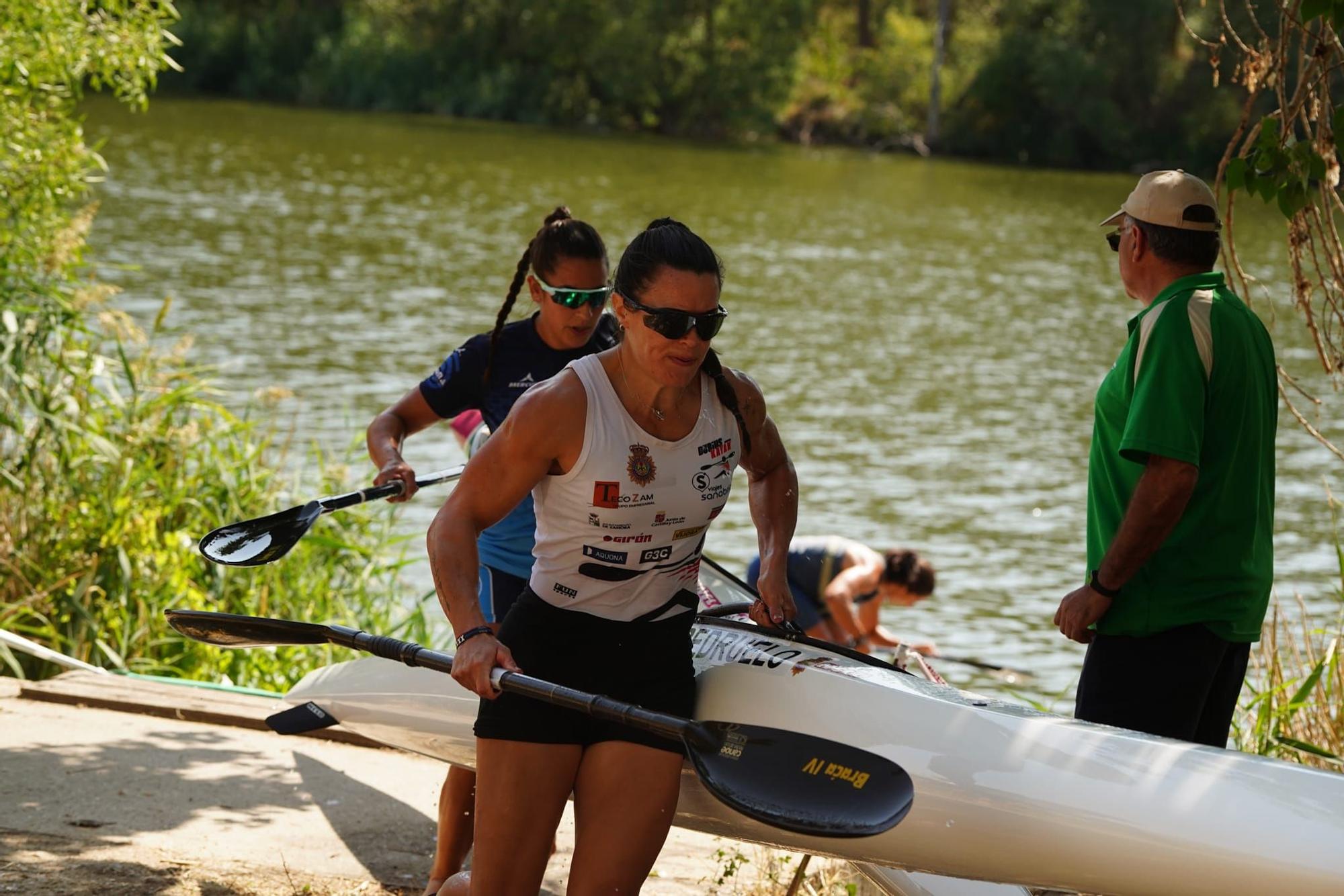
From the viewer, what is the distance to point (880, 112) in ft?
143

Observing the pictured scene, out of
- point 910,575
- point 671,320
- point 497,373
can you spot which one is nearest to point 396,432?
point 497,373

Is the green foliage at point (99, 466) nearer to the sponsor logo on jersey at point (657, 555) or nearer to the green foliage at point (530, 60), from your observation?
the sponsor logo on jersey at point (657, 555)

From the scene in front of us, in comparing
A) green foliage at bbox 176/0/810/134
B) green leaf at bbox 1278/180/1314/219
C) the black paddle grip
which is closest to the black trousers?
green leaf at bbox 1278/180/1314/219

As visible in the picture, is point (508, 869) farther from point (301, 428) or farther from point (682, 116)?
point (682, 116)

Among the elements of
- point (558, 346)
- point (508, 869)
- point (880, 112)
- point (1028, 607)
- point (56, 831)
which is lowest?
point (1028, 607)

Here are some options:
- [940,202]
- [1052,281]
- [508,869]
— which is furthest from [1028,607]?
[940,202]

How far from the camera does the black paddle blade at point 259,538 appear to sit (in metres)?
3.95

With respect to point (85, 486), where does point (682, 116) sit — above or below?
above

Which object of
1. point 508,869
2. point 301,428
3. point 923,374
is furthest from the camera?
point 923,374

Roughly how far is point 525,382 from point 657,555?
1201 millimetres

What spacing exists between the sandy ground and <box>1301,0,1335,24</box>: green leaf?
240 cm

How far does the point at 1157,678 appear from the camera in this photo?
334 cm

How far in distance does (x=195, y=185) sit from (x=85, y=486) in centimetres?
1917

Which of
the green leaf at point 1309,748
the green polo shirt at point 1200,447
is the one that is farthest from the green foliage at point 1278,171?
the green leaf at point 1309,748
